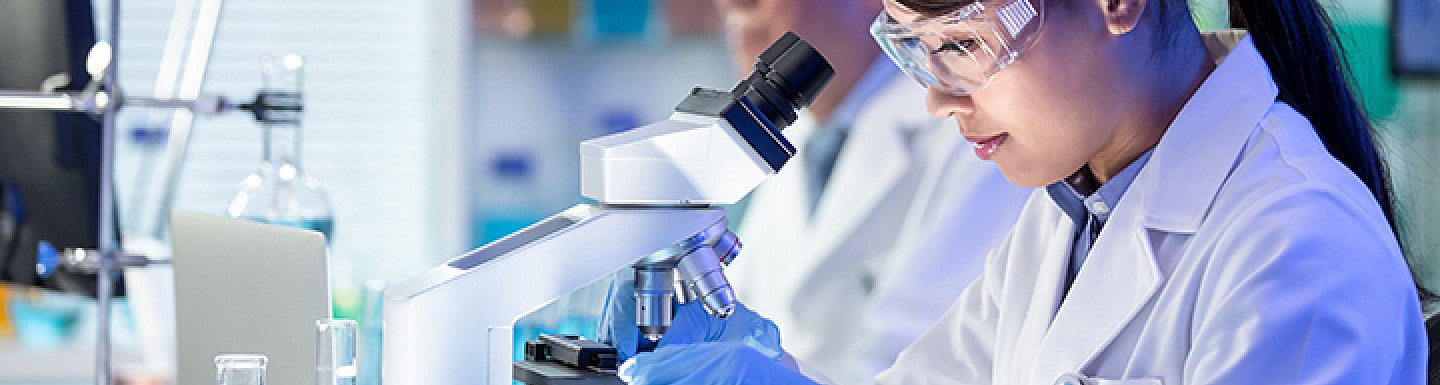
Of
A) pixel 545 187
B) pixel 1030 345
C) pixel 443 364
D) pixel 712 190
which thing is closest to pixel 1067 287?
pixel 1030 345

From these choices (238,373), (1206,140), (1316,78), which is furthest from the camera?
(1316,78)

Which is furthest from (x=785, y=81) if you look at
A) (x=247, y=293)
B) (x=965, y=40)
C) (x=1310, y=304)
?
(x=247, y=293)

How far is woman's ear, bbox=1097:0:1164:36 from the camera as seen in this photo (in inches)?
41.8

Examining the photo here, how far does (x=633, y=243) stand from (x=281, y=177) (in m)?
0.59

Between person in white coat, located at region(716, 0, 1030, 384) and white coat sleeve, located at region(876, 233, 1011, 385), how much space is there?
436mm

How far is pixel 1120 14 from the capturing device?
1.06 metres

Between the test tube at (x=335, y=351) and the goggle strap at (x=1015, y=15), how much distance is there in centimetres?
53

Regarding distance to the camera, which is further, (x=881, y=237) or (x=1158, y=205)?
(x=881, y=237)

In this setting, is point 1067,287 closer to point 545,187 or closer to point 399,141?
point 545,187

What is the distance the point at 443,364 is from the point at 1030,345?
60cm

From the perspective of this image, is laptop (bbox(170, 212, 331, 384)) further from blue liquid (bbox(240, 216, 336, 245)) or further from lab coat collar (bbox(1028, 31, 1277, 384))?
lab coat collar (bbox(1028, 31, 1277, 384))

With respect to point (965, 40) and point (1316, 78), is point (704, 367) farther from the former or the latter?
point (1316, 78)

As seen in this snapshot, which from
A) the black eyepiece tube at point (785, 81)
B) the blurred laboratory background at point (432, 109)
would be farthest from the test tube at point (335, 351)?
the blurred laboratory background at point (432, 109)

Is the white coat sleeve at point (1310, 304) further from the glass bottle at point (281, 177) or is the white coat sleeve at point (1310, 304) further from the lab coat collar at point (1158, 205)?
the glass bottle at point (281, 177)
